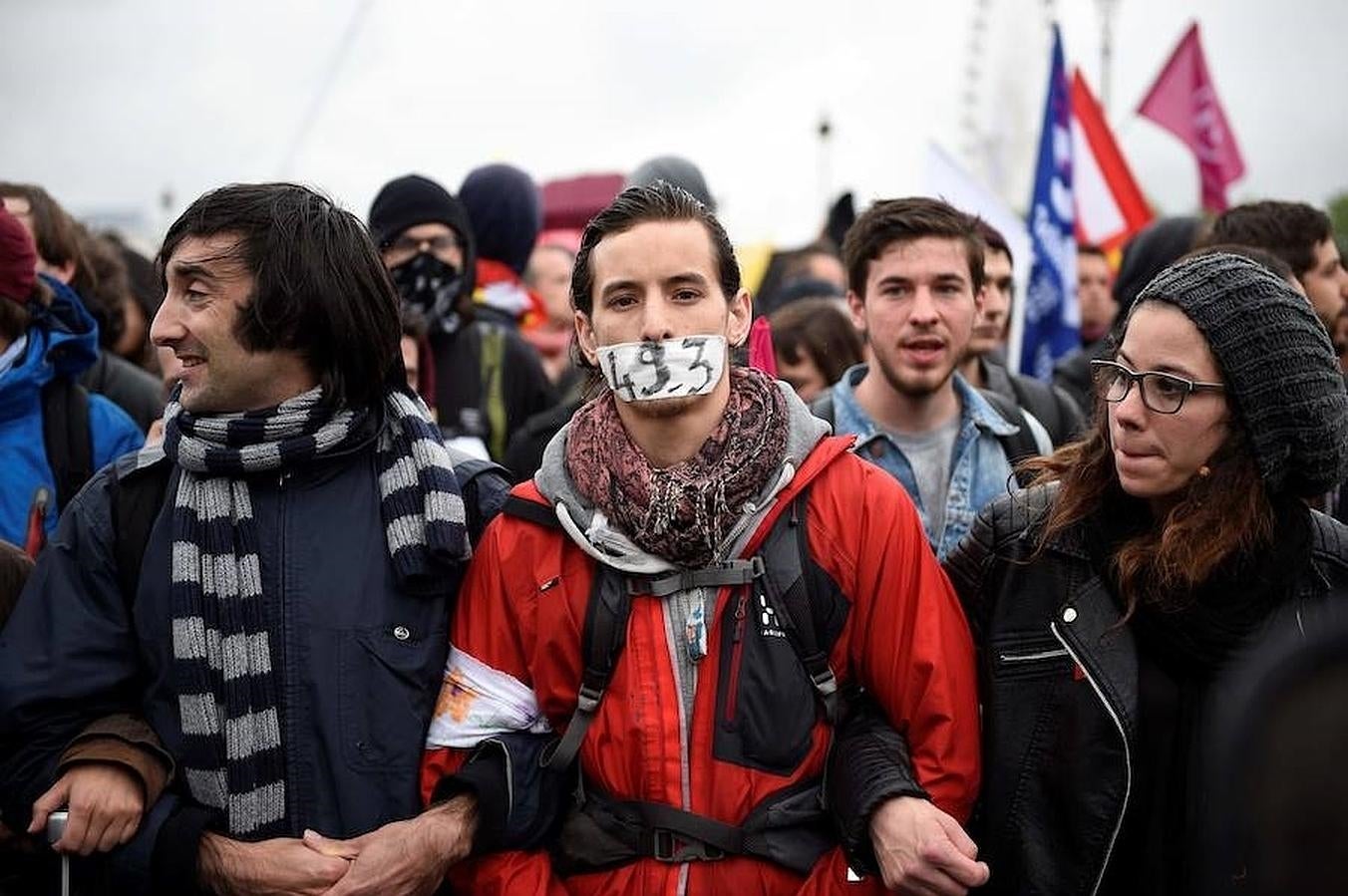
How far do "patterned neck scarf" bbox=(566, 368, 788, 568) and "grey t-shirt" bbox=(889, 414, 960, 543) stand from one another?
1.19 m

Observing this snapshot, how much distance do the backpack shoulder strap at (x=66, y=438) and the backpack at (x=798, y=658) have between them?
5.82 feet

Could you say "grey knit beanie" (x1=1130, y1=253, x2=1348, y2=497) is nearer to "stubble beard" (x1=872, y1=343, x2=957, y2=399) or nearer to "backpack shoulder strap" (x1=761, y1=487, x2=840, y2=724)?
"backpack shoulder strap" (x1=761, y1=487, x2=840, y2=724)

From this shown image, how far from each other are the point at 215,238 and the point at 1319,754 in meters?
2.61

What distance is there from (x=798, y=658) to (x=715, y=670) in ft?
0.56

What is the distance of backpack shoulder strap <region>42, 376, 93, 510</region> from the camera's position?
3.97 meters

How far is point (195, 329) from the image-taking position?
10.1 ft

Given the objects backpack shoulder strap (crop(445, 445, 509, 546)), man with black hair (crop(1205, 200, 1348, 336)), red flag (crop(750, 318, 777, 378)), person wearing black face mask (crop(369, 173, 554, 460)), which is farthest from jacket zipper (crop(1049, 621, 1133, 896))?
person wearing black face mask (crop(369, 173, 554, 460))

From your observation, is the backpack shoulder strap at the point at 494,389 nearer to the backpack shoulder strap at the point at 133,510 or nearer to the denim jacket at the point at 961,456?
the denim jacket at the point at 961,456

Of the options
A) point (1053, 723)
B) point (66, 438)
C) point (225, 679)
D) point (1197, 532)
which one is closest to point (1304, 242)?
point (1197, 532)

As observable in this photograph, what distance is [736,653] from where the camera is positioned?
9.71ft

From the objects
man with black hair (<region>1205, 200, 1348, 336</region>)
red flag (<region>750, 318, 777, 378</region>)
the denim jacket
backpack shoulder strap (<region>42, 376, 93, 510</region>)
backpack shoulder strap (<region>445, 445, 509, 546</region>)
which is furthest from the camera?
man with black hair (<region>1205, 200, 1348, 336</region>)

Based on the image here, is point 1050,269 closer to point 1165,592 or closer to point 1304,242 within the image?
point 1304,242

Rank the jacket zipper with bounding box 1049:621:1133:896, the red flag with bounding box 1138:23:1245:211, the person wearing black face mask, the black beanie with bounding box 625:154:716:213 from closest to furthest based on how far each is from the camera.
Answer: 1. the jacket zipper with bounding box 1049:621:1133:896
2. the person wearing black face mask
3. the black beanie with bounding box 625:154:716:213
4. the red flag with bounding box 1138:23:1245:211

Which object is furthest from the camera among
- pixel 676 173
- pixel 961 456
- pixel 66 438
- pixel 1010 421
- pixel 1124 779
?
pixel 676 173
